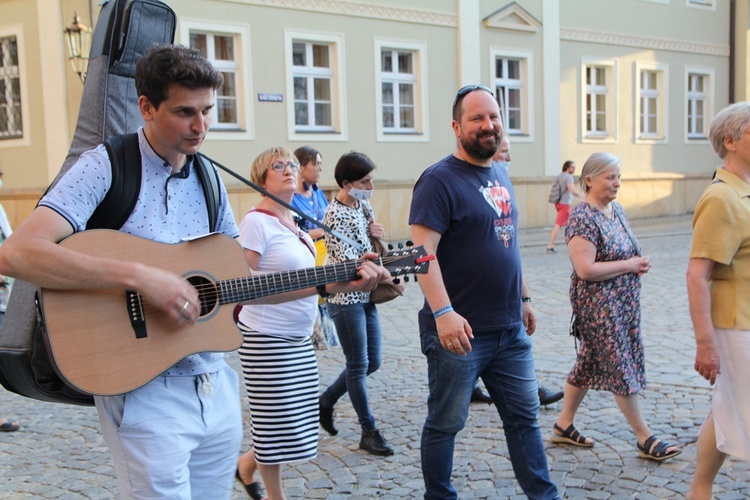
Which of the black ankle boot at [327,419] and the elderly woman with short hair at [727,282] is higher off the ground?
the elderly woman with short hair at [727,282]

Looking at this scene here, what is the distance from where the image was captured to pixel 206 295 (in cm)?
255

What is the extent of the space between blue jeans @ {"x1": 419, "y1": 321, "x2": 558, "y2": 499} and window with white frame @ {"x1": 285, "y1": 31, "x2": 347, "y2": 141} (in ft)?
49.1

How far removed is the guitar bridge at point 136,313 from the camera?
236cm

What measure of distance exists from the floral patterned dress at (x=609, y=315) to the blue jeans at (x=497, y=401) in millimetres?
1077

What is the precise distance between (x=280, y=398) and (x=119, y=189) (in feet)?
5.93

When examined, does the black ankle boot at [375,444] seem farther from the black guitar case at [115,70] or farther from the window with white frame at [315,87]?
the window with white frame at [315,87]

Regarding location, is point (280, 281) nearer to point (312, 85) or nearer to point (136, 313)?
point (136, 313)

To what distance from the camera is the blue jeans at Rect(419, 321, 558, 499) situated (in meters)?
3.61

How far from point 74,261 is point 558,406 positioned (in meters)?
4.27

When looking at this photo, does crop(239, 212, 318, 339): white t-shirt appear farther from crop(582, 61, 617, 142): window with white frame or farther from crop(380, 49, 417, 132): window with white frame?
crop(582, 61, 617, 142): window with white frame

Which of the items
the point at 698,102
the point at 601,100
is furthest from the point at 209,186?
the point at 698,102

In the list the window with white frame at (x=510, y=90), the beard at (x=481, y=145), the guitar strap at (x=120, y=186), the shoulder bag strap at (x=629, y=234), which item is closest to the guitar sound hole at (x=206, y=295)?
the guitar strap at (x=120, y=186)

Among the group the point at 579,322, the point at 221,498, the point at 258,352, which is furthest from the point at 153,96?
the point at 579,322

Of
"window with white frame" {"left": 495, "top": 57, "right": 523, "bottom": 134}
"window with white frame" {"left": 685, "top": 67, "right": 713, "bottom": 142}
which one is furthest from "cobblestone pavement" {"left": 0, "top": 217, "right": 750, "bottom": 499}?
"window with white frame" {"left": 685, "top": 67, "right": 713, "bottom": 142}
